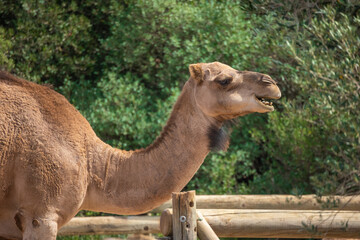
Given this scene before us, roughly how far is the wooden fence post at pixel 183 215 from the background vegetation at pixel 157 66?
14.8ft

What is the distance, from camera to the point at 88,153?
4840mm

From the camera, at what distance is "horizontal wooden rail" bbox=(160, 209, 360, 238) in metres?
5.30

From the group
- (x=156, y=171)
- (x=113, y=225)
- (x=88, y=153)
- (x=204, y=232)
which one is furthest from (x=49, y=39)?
(x=204, y=232)

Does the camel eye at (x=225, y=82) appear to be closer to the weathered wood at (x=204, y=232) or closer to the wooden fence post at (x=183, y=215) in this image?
the wooden fence post at (x=183, y=215)

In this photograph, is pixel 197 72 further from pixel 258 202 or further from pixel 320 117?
pixel 320 117

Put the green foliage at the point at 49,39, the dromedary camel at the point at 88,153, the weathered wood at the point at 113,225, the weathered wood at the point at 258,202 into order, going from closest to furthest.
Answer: the dromedary camel at the point at 88,153 < the weathered wood at the point at 258,202 < the weathered wood at the point at 113,225 < the green foliage at the point at 49,39

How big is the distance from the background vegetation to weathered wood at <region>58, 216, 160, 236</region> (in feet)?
6.81

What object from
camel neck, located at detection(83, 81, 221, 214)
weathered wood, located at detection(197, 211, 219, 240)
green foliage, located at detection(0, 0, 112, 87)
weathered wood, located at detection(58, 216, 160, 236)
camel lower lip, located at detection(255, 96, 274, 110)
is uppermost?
camel lower lip, located at detection(255, 96, 274, 110)

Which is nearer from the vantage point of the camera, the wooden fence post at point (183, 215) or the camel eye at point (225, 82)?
the wooden fence post at point (183, 215)

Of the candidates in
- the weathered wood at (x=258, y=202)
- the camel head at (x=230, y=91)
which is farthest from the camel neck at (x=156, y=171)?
the weathered wood at (x=258, y=202)

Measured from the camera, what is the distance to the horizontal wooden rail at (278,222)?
530 centimetres

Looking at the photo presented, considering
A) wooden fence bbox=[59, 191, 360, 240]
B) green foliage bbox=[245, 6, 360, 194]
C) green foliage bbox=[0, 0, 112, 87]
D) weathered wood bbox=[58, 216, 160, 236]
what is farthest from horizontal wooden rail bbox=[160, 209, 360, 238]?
green foliage bbox=[0, 0, 112, 87]

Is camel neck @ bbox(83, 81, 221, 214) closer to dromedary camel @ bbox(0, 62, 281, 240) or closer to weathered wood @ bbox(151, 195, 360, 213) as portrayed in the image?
dromedary camel @ bbox(0, 62, 281, 240)


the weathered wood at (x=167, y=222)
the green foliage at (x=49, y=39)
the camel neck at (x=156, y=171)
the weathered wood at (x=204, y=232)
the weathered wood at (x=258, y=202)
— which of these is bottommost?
the weathered wood at (x=258, y=202)
